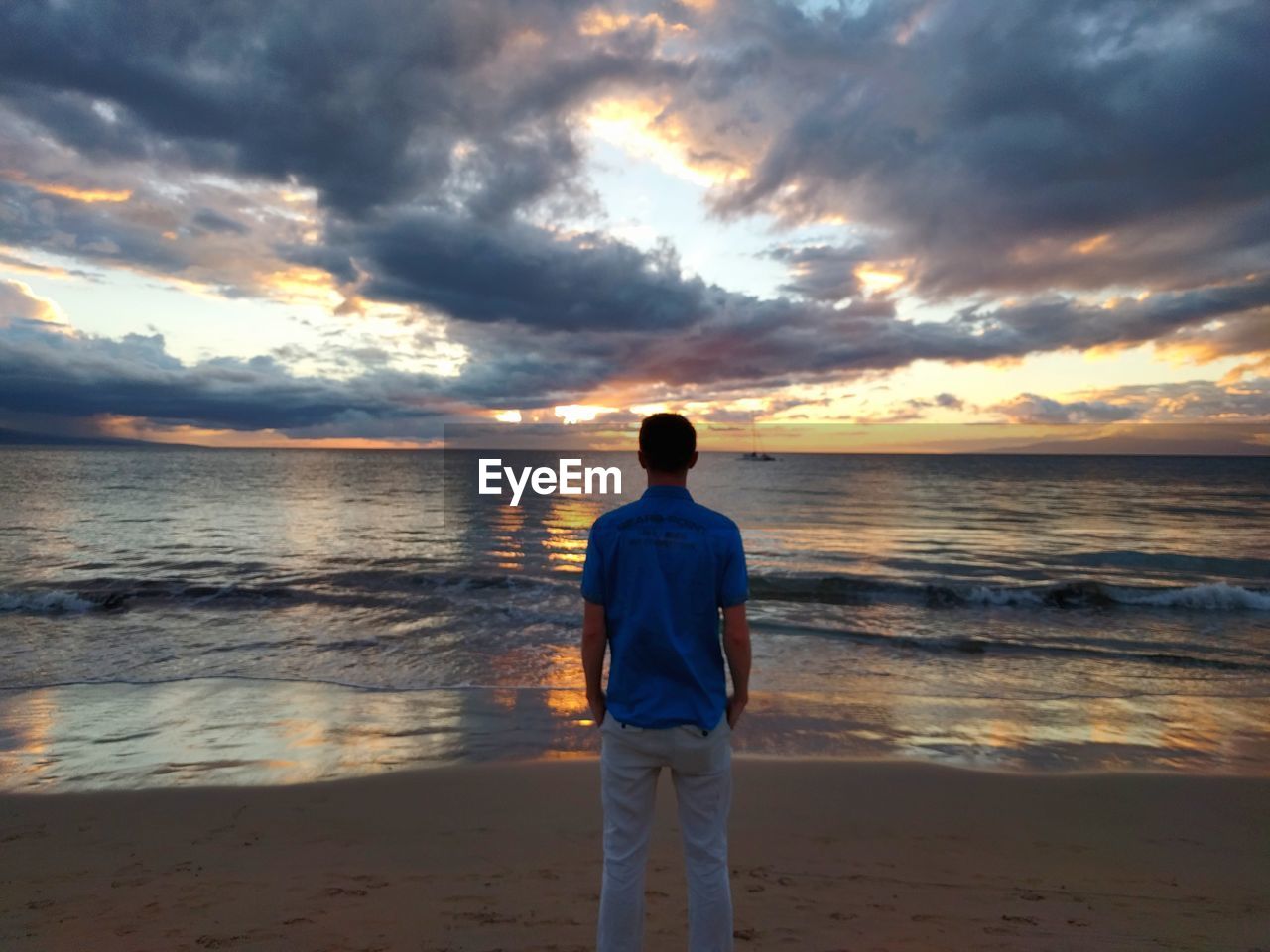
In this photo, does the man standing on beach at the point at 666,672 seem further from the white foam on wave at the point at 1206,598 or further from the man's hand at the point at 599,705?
the white foam on wave at the point at 1206,598

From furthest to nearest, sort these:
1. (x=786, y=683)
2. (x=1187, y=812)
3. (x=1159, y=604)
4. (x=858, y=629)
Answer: (x=1159, y=604), (x=858, y=629), (x=786, y=683), (x=1187, y=812)

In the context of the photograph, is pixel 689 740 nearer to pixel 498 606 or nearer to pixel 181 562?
pixel 498 606

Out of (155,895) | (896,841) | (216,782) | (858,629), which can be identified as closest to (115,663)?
(216,782)

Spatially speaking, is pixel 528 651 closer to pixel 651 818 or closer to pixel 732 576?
pixel 651 818

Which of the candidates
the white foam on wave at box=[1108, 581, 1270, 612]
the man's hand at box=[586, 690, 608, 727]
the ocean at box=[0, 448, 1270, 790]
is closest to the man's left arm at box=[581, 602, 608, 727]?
the man's hand at box=[586, 690, 608, 727]

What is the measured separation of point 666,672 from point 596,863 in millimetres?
3009

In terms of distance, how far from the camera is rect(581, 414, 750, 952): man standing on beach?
303 centimetres

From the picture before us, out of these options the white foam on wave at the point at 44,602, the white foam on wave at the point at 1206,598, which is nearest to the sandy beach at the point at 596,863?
the white foam on wave at the point at 44,602

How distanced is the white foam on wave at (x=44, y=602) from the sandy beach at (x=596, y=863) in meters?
12.6

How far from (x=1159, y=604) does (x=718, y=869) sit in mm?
19859

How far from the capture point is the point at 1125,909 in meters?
4.69

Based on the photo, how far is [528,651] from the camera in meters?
12.9

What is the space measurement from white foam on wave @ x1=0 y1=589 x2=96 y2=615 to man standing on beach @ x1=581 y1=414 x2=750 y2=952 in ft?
60.1

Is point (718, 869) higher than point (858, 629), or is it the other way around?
point (718, 869)
